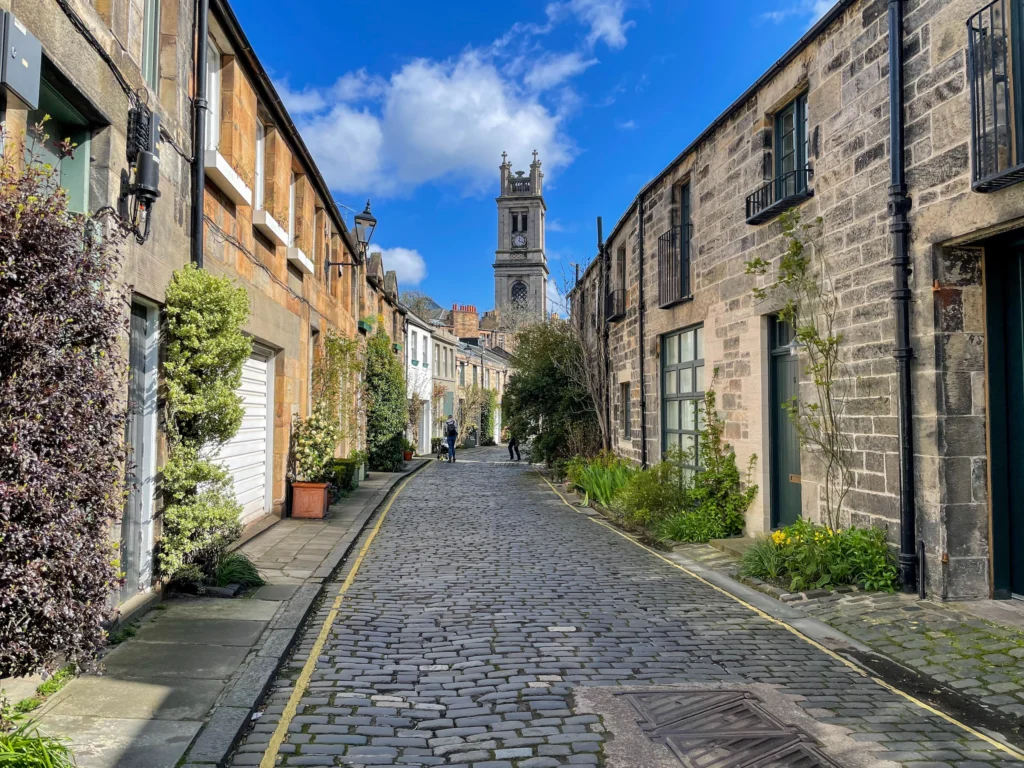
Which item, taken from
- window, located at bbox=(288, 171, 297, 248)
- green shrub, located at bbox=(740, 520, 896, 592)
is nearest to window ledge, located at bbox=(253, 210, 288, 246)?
window, located at bbox=(288, 171, 297, 248)

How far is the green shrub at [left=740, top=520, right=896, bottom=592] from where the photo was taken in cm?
701

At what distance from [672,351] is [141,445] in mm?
9407

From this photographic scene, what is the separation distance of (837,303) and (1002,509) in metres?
2.51

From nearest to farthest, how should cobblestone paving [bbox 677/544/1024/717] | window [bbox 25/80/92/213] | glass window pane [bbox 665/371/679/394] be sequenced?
cobblestone paving [bbox 677/544/1024/717] → window [bbox 25/80/92/213] → glass window pane [bbox 665/371/679/394]

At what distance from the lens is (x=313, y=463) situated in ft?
41.8

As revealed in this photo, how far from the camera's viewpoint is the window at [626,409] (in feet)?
53.9

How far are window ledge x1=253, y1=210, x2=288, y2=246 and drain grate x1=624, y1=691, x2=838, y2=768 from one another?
7.97 m

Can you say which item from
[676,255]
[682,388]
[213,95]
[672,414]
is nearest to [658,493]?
[682,388]

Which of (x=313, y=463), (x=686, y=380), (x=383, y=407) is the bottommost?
(x=313, y=463)

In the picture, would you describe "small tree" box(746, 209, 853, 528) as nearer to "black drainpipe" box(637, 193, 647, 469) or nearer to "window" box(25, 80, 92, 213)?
"black drainpipe" box(637, 193, 647, 469)

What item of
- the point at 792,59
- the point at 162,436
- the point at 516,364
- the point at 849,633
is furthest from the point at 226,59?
the point at 516,364

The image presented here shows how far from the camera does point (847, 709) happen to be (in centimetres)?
446

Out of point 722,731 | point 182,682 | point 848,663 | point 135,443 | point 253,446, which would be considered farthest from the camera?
point 253,446

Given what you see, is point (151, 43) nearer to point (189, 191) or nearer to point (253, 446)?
point (189, 191)
